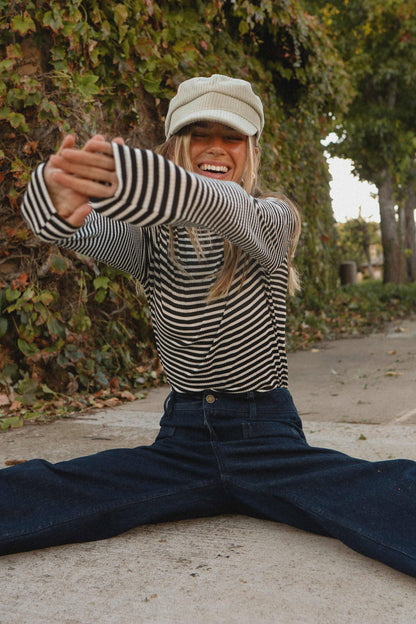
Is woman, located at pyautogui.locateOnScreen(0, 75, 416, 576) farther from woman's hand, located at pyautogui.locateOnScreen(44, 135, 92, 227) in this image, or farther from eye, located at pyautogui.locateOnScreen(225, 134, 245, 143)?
woman's hand, located at pyautogui.locateOnScreen(44, 135, 92, 227)

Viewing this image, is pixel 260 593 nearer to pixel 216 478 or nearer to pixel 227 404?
pixel 216 478

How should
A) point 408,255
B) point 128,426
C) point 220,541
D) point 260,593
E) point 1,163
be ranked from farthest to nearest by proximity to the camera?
point 408,255 → point 1,163 → point 128,426 → point 220,541 → point 260,593

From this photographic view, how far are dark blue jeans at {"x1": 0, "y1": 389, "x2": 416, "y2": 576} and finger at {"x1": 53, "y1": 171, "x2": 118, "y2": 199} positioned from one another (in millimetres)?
872

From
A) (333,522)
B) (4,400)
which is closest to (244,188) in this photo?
(333,522)

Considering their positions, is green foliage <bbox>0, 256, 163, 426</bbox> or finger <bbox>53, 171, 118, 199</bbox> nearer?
finger <bbox>53, 171, 118, 199</bbox>

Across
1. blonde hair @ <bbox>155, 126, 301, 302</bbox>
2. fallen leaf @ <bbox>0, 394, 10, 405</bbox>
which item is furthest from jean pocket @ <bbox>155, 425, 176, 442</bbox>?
fallen leaf @ <bbox>0, 394, 10, 405</bbox>

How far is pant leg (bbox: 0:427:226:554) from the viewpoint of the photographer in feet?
5.90

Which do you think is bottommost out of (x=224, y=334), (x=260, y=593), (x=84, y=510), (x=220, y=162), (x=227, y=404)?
(x=260, y=593)

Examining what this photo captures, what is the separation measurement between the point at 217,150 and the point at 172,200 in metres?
0.74

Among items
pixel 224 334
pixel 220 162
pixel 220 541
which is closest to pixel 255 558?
pixel 220 541

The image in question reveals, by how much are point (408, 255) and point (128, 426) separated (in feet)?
67.4

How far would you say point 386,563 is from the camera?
1630 millimetres

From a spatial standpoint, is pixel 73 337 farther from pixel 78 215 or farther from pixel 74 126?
pixel 78 215

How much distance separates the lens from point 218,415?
1.98m
